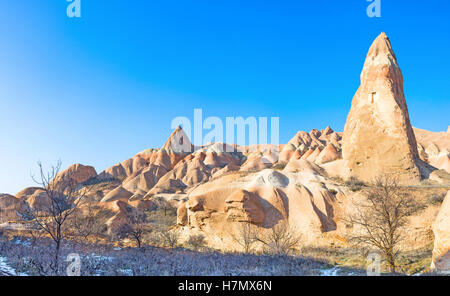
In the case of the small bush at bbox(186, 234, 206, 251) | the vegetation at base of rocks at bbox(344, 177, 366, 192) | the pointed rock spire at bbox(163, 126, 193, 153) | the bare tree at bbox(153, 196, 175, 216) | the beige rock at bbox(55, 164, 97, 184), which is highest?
the pointed rock spire at bbox(163, 126, 193, 153)

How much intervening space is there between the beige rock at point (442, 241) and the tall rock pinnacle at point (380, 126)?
35.7 feet

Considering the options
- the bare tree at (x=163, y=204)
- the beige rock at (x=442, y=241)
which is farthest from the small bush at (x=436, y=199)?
the bare tree at (x=163, y=204)

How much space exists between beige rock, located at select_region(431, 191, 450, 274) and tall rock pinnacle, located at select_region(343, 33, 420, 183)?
429 inches

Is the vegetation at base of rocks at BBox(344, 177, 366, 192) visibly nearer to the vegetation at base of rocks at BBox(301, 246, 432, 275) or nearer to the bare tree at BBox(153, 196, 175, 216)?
the vegetation at base of rocks at BBox(301, 246, 432, 275)

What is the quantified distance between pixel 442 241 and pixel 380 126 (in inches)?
603

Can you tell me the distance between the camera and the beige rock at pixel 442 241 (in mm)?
10156

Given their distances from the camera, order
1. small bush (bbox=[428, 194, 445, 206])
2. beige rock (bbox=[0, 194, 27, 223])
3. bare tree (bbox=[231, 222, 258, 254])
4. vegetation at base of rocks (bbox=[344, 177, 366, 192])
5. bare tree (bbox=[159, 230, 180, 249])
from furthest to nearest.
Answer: beige rock (bbox=[0, 194, 27, 223]) < bare tree (bbox=[159, 230, 180, 249]) < vegetation at base of rocks (bbox=[344, 177, 366, 192]) < bare tree (bbox=[231, 222, 258, 254]) < small bush (bbox=[428, 194, 445, 206])

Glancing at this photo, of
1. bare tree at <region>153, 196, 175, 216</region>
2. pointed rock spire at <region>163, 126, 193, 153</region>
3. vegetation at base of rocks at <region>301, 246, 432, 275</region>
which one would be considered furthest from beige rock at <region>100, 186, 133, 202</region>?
vegetation at base of rocks at <region>301, 246, 432, 275</region>

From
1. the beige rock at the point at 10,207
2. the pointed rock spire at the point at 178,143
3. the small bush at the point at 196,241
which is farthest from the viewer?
the pointed rock spire at the point at 178,143

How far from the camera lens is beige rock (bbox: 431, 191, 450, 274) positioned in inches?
400

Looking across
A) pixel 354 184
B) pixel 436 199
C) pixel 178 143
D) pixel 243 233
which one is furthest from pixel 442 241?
pixel 178 143

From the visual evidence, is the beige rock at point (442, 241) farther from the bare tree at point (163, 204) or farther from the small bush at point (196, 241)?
the bare tree at point (163, 204)
